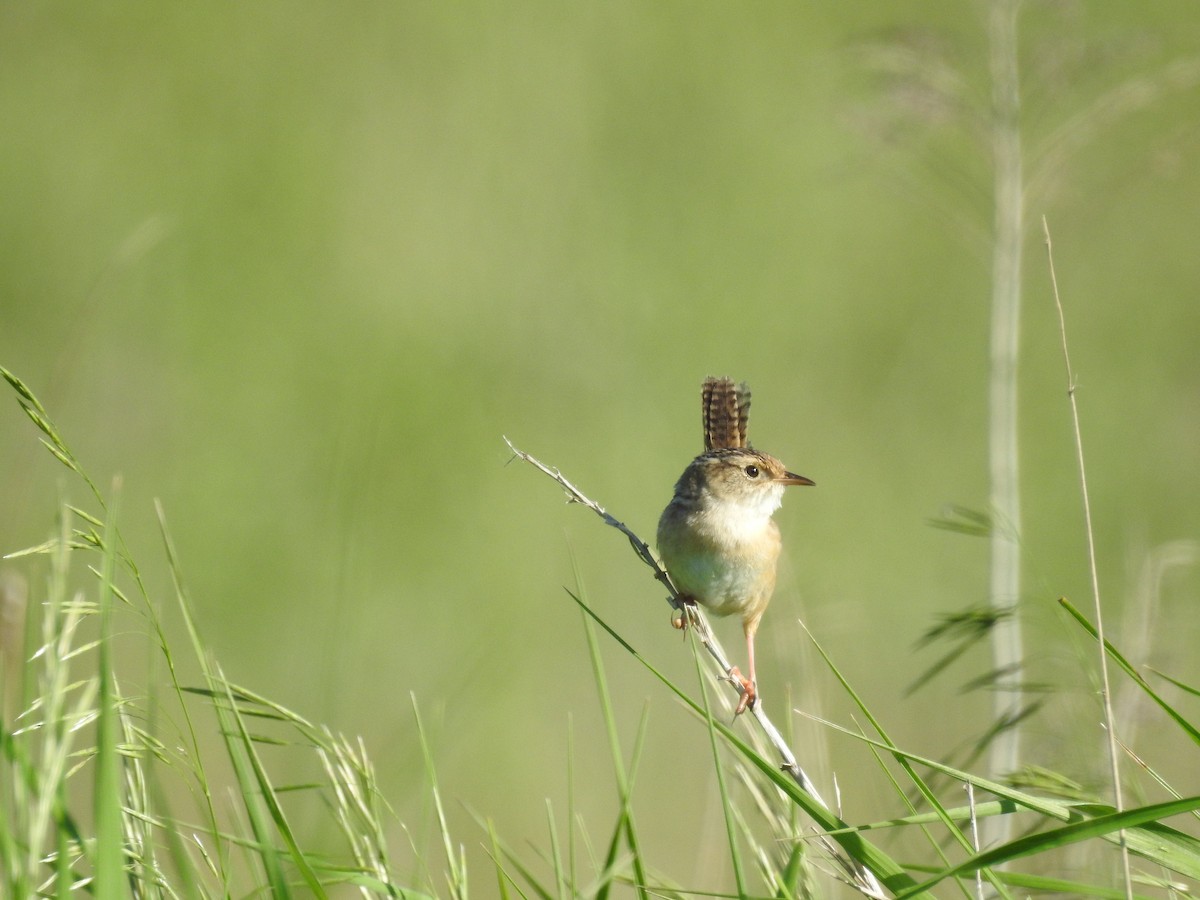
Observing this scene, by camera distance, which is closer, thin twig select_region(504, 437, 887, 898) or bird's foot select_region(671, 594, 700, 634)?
thin twig select_region(504, 437, 887, 898)

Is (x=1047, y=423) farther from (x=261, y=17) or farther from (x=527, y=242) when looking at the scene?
(x=261, y=17)

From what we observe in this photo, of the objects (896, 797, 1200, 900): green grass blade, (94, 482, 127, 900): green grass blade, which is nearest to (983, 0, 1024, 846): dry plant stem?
(896, 797, 1200, 900): green grass blade

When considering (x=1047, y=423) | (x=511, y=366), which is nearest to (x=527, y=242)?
(x=511, y=366)

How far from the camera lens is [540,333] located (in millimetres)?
8219

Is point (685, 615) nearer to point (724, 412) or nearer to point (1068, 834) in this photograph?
point (1068, 834)

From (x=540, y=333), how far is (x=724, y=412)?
4467 mm

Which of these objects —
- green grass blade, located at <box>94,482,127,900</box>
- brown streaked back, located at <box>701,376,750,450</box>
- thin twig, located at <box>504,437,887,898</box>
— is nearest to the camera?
green grass blade, located at <box>94,482,127,900</box>

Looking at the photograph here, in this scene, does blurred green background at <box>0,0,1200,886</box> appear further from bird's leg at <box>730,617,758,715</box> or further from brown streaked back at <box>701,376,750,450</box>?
bird's leg at <box>730,617,758,715</box>

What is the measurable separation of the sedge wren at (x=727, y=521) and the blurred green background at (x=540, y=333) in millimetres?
2773

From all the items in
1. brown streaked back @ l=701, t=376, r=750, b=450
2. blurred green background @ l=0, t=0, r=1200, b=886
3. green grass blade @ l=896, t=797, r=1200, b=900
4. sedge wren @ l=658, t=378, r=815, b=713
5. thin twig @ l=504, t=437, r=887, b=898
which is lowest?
green grass blade @ l=896, t=797, r=1200, b=900

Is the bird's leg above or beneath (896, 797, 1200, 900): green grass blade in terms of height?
above

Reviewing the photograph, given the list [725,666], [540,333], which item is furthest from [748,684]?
[540,333]

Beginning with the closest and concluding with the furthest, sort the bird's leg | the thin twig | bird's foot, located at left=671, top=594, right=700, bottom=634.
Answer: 1. the thin twig
2. bird's foot, located at left=671, top=594, right=700, bottom=634
3. the bird's leg

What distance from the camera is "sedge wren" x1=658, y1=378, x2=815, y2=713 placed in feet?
11.7
